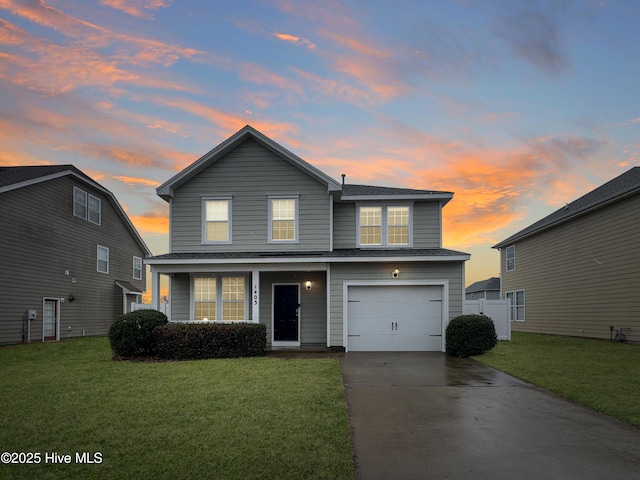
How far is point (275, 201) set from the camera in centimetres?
1625

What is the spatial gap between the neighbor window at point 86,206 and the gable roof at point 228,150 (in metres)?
9.35

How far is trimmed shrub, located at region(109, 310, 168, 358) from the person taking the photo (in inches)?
525

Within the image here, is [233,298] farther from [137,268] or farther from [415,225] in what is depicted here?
[137,268]

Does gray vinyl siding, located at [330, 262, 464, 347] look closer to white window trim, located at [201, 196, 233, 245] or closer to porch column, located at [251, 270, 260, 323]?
porch column, located at [251, 270, 260, 323]

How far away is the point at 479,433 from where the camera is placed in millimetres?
6129

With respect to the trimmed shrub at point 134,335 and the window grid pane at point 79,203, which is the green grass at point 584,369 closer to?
the trimmed shrub at point 134,335

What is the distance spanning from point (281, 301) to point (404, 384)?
7516 mm

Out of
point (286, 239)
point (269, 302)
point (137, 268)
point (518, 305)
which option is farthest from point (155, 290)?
point (518, 305)

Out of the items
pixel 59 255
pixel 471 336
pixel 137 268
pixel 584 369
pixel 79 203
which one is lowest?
pixel 584 369

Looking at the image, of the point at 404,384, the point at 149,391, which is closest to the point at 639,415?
the point at 404,384

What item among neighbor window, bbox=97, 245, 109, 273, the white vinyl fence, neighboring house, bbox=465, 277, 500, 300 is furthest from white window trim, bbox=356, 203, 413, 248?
neighboring house, bbox=465, 277, 500, 300

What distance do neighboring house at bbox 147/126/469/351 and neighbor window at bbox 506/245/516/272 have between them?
1458 cm

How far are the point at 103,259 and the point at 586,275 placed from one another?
24.2 metres

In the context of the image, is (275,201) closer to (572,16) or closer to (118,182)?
(572,16)
